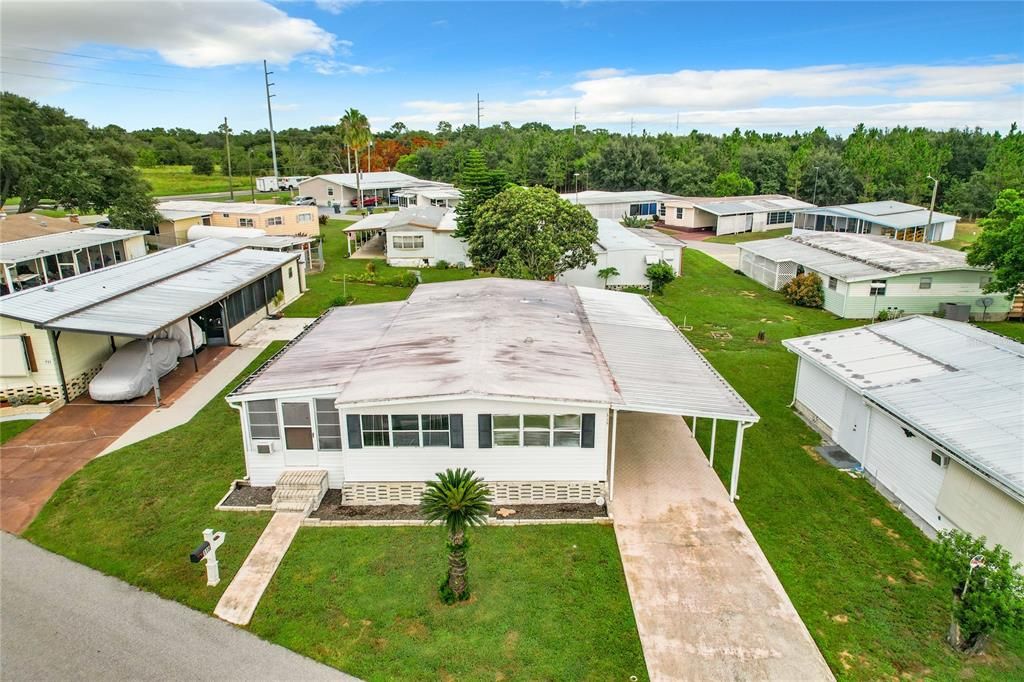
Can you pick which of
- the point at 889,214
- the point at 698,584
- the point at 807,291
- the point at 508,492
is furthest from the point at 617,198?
the point at 698,584

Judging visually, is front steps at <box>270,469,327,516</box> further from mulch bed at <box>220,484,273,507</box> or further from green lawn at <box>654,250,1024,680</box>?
green lawn at <box>654,250,1024,680</box>

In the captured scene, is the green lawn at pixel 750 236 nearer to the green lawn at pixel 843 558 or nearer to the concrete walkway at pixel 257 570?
the green lawn at pixel 843 558

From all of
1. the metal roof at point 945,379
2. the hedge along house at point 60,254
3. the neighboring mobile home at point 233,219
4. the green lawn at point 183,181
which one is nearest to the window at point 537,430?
the metal roof at point 945,379

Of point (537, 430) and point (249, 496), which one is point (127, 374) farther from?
point (537, 430)

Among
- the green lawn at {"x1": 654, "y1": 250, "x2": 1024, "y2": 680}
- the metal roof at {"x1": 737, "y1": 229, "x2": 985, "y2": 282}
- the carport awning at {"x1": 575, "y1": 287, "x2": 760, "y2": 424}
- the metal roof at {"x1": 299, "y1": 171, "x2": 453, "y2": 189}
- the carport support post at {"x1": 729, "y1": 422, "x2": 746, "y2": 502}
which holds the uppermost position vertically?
the metal roof at {"x1": 299, "y1": 171, "x2": 453, "y2": 189}

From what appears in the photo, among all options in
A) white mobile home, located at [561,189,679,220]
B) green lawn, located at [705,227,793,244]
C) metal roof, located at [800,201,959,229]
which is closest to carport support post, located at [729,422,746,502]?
metal roof, located at [800,201,959,229]

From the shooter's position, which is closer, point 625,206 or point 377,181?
point 625,206
